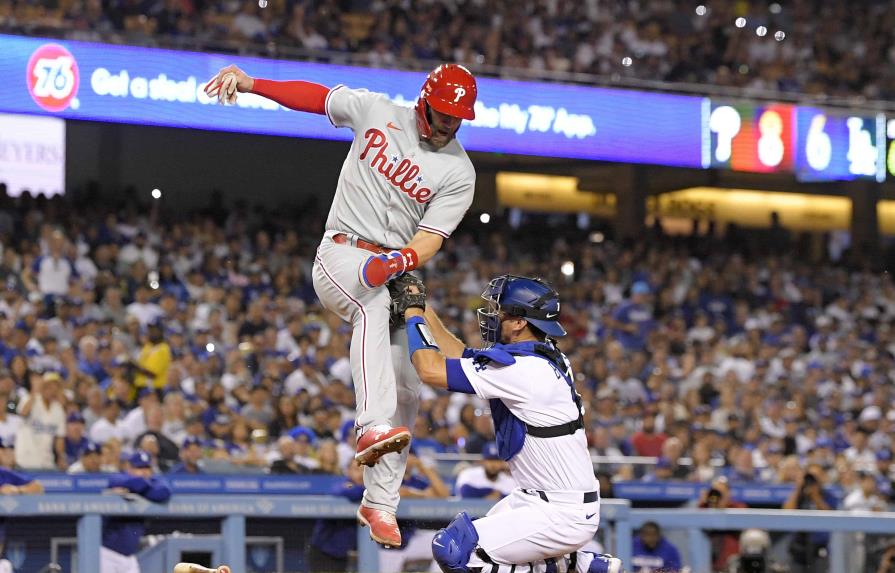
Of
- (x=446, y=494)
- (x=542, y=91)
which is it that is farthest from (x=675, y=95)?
(x=446, y=494)

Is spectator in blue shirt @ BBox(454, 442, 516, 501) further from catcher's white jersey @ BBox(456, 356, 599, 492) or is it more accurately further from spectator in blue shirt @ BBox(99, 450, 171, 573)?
catcher's white jersey @ BBox(456, 356, 599, 492)

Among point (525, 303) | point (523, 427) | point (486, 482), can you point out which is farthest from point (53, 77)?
point (523, 427)

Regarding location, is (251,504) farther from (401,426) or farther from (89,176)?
(89,176)

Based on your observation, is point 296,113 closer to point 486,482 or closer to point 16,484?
point 486,482

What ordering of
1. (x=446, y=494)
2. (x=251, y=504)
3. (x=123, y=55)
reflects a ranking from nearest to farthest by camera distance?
(x=251, y=504)
(x=446, y=494)
(x=123, y=55)

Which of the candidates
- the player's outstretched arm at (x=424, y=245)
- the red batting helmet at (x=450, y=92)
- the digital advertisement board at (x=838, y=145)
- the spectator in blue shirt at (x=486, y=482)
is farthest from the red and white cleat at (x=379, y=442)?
the digital advertisement board at (x=838, y=145)

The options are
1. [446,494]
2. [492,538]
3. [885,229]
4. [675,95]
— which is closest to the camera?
[492,538]
